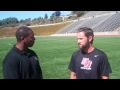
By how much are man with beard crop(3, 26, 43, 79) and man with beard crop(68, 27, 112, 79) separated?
39 centimetres

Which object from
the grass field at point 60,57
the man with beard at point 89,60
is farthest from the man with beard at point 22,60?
the grass field at point 60,57

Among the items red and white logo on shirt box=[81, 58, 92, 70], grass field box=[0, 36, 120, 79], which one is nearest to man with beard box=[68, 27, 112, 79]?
red and white logo on shirt box=[81, 58, 92, 70]

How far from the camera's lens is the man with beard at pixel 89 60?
199cm

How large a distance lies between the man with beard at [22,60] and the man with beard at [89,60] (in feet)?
1.27

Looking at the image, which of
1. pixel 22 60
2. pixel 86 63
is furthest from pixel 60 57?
pixel 22 60

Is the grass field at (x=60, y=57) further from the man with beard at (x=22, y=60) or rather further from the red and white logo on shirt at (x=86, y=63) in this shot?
the man with beard at (x=22, y=60)

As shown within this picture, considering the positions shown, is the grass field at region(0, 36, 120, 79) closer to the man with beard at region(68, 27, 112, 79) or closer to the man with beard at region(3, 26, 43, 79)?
the man with beard at region(68, 27, 112, 79)

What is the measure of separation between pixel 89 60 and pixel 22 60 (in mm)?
573
